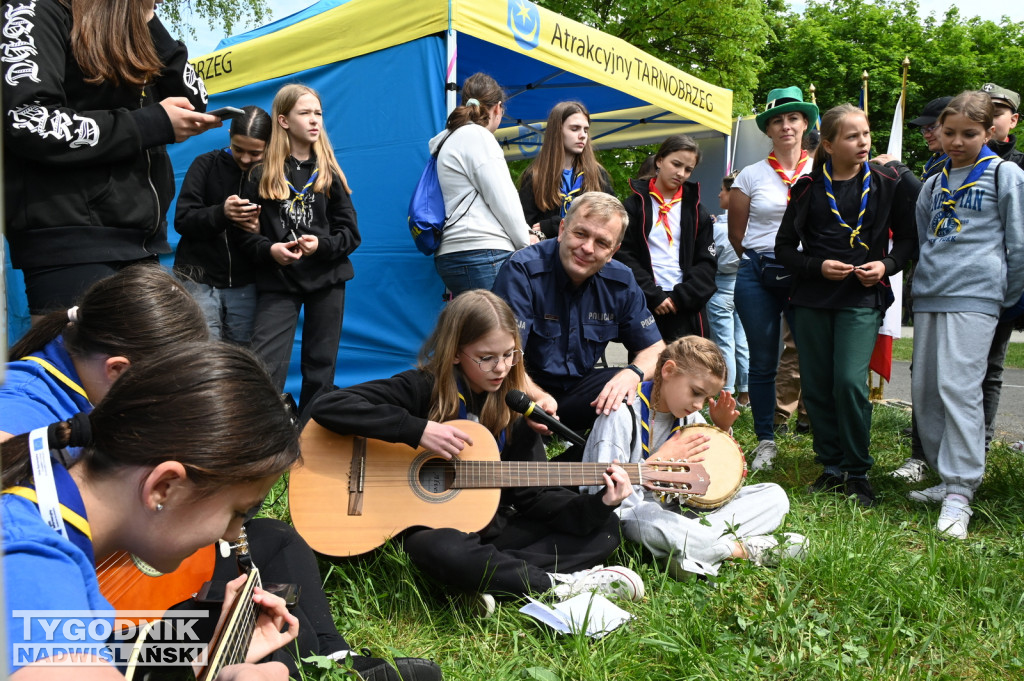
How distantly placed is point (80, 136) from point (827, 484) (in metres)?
3.52

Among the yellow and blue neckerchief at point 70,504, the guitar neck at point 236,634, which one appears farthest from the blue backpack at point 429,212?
the yellow and blue neckerchief at point 70,504

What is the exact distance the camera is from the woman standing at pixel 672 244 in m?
5.00

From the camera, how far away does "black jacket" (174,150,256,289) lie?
4273 millimetres

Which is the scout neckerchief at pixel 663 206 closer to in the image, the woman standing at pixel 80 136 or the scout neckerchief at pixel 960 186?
the scout neckerchief at pixel 960 186

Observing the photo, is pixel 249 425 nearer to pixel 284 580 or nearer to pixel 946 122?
pixel 284 580

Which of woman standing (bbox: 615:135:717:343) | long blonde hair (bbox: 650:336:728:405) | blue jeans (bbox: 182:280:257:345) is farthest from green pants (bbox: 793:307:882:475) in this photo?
blue jeans (bbox: 182:280:257:345)

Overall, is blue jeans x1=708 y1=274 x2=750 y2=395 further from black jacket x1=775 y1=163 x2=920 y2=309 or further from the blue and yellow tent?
black jacket x1=775 y1=163 x2=920 y2=309

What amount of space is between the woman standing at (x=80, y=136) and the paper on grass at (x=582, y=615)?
161 centimetres

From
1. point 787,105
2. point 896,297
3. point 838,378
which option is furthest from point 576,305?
point 896,297

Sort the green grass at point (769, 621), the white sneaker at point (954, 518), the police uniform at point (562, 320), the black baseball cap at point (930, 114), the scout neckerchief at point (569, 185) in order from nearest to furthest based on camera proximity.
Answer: the green grass at point (769, 621)
the white sneaker at point (954, 518)
the police uniform at point (562, 320)
the scout neckerchief at point (569, 185)
the black baseball cap at point (930, 114)

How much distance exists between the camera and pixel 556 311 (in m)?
3.79

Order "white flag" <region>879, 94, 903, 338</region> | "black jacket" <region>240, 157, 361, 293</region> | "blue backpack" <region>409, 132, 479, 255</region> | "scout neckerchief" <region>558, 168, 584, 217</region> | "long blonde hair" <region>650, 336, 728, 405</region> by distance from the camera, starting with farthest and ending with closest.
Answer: "white flag" <region>879, 94, 903, 338</region>, "scout neckerchief" <region>558, 168, 584, 217</region>, "blue backpack" <region>409, 132, 479, 255</region>, "black jacket" <region>240, 157, 361, 293</region>, "long blonde hair" <region>650, 336, 728, 405</region>

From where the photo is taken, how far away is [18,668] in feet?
3.51

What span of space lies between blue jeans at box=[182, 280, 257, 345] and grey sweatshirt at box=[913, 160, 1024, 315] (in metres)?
3.36
